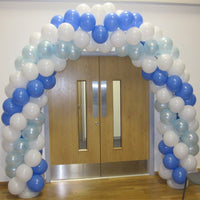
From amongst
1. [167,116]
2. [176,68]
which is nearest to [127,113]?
[167,116]

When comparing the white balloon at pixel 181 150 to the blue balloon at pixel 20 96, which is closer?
the blue balloon at pixel 20 96

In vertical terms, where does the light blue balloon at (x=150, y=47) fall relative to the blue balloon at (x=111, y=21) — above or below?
below

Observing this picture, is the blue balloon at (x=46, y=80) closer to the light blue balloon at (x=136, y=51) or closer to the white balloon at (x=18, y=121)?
the white balloon at (x=18, y=121)

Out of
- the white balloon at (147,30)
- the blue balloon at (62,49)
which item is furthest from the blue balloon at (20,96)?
the white balloon at (147,30)

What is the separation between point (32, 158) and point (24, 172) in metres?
0.19

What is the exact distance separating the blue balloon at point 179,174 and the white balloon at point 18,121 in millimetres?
2044

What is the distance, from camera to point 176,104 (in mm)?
3012

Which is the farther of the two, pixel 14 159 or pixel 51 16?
pixel 51 16

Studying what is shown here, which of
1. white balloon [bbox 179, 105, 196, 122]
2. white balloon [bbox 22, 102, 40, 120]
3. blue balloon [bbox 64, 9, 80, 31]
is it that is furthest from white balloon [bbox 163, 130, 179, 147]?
blue balloon [bbox 64, 9, 80, 31]

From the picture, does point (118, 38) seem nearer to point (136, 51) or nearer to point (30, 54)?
point (136, 51)

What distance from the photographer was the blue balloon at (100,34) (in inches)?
107

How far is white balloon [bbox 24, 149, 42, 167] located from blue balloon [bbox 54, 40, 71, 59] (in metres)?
1.21

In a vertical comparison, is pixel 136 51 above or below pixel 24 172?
above

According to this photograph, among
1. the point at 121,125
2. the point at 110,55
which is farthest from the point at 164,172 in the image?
the point at 110,55
